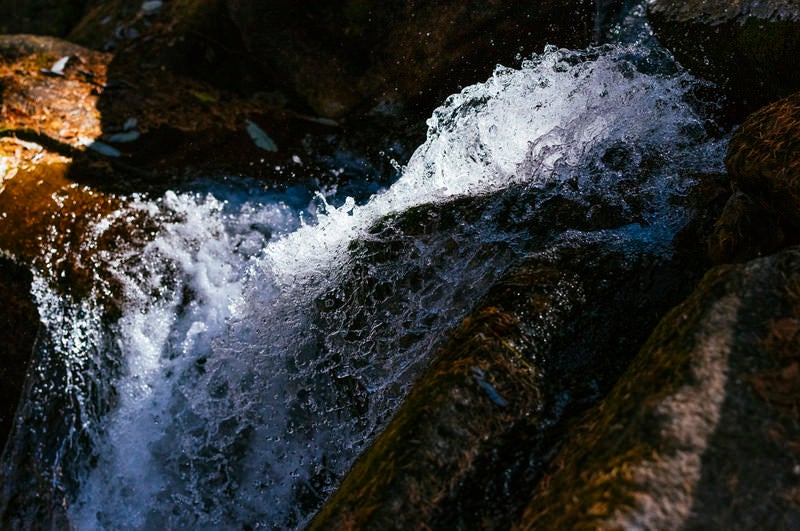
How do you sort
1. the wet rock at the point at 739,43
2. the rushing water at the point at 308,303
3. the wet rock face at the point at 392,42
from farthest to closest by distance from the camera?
the wet rock face at the point at 392,42
the wet rock at the point at 739,43
the rushing water at the point at 308,303

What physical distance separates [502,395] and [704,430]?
2.10ft

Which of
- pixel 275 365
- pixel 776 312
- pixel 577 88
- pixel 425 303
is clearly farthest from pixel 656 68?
pixel 275 365

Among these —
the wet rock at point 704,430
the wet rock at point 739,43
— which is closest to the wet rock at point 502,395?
the wet rock at point 704,430

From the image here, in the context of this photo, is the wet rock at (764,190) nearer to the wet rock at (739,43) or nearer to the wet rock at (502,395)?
the wet rock at (502,395)

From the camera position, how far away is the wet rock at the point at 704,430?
4.90 ft

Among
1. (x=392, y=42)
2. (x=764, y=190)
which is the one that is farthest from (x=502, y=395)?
(x=392, y=42)

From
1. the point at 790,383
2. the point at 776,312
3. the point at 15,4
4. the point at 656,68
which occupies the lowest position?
the point at 790,383

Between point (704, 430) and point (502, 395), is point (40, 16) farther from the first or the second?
point (704, 430)

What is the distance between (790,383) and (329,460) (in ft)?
7.37

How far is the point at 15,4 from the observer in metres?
7.66

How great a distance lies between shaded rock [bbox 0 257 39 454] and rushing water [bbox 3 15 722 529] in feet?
0.30

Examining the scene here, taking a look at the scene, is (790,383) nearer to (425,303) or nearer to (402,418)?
(402,418)

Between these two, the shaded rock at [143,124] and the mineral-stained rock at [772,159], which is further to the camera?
the shaded rock at [143,124]

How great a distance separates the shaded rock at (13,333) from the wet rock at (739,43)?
4.53 m
